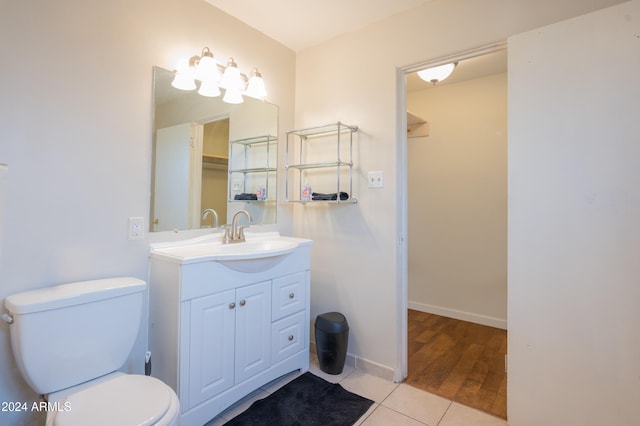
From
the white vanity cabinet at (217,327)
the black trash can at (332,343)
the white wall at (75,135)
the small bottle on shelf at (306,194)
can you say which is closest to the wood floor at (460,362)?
the black trash can at (332,343)

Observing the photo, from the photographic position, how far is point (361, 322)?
2.19 m

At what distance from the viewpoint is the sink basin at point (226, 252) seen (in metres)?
1.52

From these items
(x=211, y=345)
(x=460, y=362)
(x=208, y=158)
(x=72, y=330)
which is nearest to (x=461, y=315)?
(x=460, y=362)

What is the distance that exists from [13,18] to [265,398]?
7.15ft

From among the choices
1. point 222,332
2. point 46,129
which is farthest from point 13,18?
point 222,332

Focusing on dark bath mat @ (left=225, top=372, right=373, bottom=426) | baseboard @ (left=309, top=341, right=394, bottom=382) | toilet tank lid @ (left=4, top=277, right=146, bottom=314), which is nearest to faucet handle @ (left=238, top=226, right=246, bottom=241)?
toilet tank lid @ (left=4, top=277, right=146, bottom=314)

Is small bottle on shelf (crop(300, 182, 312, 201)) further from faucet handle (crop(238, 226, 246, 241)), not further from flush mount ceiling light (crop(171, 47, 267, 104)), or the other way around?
flush mount ceiling light (crop(171, 47, 267, 104))

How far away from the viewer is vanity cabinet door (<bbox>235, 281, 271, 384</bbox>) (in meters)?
1.68

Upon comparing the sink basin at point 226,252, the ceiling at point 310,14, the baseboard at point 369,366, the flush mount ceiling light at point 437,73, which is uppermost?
the ceiling at point 310,14

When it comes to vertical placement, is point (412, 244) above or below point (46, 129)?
below

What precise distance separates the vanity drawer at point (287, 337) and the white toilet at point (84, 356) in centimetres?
77

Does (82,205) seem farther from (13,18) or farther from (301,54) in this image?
(301,54)

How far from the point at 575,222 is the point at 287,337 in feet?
5.52

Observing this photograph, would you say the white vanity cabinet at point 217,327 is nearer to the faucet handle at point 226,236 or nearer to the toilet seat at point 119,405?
the toilet seat at point 119,405
